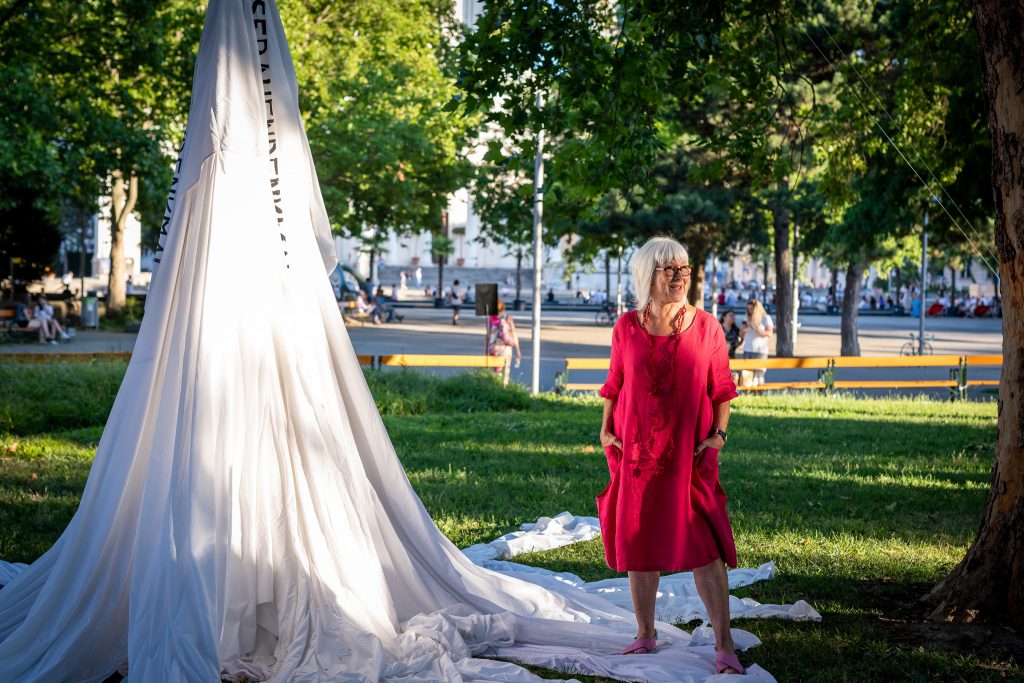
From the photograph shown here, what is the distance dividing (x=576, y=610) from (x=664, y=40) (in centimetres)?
513

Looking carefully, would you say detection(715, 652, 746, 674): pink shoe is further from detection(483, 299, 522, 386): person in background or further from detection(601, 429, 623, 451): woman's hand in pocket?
detection(483, 299, 522, 386): person in background

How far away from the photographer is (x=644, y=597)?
5.29 meters

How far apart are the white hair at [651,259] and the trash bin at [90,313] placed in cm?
3351

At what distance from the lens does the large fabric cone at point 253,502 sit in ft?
16.1

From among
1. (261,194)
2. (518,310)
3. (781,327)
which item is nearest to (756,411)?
(261,194)

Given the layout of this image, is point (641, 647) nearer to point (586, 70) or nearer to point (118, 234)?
point (586, 70)

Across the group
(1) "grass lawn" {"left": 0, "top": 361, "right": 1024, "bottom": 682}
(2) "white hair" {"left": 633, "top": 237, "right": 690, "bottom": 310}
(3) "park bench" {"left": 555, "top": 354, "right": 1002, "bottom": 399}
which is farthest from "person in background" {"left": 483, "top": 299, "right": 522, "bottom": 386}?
(2) "white hair" {"left": 633, "top": 237, "right": 690, "bottom": 310}

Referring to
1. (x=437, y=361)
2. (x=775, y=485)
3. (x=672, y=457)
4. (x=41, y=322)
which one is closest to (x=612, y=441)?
(x=672, y=457)

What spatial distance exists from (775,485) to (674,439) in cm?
557

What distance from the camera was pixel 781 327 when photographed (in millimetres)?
31547

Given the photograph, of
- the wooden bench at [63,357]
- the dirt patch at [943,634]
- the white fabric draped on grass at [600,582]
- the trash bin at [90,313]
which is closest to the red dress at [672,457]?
the white fabric draped on grass at [600,582]

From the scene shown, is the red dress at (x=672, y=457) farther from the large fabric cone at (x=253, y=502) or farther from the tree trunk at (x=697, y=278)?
the tree trunk at (x=697, y=278)

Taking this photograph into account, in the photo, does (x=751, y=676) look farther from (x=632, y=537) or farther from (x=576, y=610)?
(x=576, y=610)

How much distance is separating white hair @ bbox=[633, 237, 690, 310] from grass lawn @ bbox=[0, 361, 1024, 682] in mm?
1881
